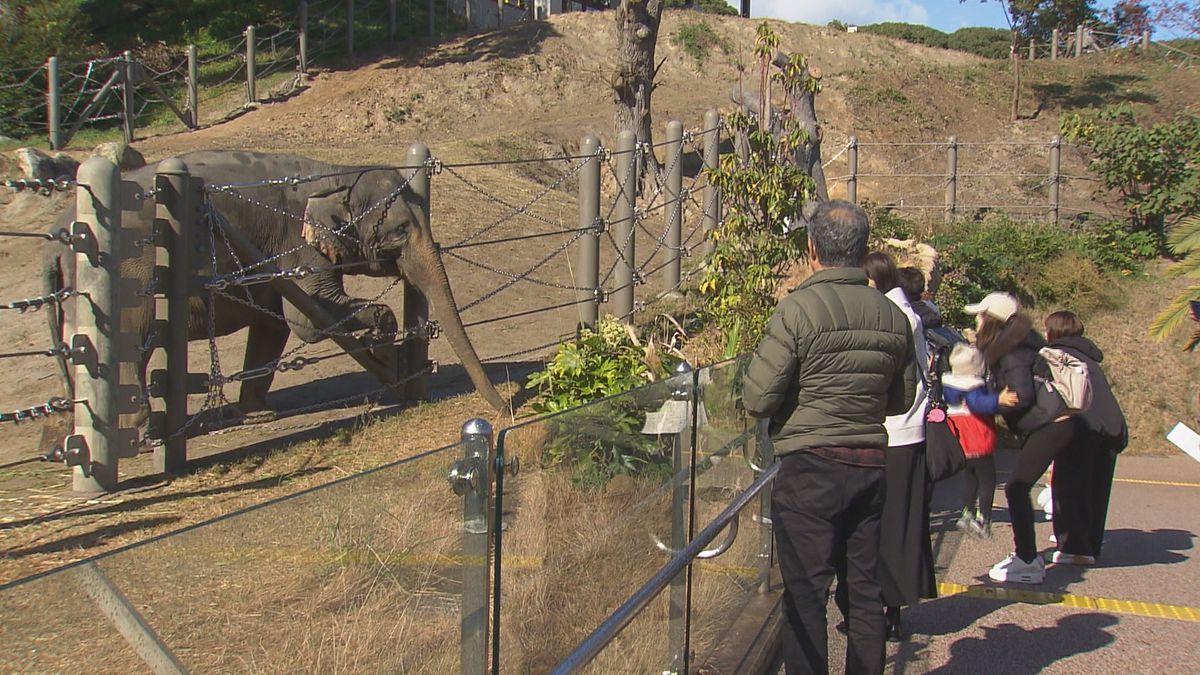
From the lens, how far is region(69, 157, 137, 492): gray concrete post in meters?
6.45


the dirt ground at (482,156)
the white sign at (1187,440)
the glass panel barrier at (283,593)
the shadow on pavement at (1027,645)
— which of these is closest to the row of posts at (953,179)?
Result: the dirt ground at (482,156)

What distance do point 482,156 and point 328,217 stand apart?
44.4 feet

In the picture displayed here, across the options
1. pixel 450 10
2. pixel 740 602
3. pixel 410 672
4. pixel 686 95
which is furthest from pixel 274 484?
pixel 450 10

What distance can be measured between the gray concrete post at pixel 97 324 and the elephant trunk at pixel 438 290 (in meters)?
2.92

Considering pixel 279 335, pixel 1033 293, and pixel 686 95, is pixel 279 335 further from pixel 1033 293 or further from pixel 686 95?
pixel 686 95

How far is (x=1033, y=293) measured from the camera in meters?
15.5

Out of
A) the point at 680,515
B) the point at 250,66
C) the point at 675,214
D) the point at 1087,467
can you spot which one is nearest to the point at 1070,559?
the point at 1087,467

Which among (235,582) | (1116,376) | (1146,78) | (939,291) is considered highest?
(1146,78)

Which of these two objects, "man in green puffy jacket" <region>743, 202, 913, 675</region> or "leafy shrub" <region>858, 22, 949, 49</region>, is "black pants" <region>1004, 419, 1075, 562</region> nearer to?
"man in green puffy jacket" <region>743, 202, 913, 675</region>

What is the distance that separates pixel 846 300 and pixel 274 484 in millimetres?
3934

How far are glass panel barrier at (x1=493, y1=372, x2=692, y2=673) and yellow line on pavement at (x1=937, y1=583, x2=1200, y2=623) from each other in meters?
3.10

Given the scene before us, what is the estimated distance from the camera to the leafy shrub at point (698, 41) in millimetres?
39500

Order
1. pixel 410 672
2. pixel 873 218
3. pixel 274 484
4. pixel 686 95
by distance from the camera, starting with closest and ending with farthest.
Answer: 1. pixel 410 672
2. pixel 274 484
3. pixel 873 218
4. pixel 686 95

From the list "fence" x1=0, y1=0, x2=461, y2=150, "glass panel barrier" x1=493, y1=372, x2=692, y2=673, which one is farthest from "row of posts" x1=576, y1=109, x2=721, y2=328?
"fence" x1=0, y1=0, x2=461, y2=150
